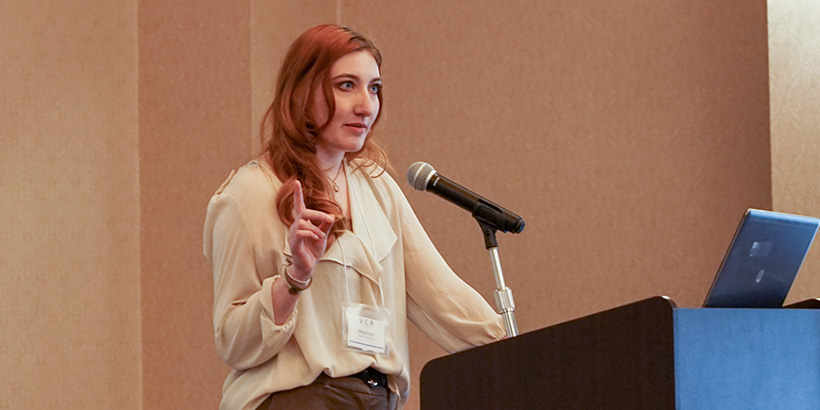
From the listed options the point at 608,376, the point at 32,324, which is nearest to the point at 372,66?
the point at 608,376

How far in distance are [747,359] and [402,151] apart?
9.00ft

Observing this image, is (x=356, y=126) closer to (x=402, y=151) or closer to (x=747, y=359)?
(x=747, y=359)

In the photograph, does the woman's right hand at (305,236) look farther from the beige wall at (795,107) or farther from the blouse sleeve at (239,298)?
the beige wall at (795,107)

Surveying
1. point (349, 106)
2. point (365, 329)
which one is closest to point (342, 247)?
point (365, 329)

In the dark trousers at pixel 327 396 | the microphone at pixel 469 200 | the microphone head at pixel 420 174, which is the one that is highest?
the microphone head at pixel 420 174

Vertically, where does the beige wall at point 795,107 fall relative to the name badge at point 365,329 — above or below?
above

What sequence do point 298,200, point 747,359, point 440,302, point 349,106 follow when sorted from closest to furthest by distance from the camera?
→ point 747,359, point 298,200, point 349,106, point 440,302

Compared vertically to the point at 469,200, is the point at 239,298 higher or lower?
lower

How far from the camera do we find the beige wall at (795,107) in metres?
3.07

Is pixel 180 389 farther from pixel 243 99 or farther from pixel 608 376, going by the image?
pixel 608 376

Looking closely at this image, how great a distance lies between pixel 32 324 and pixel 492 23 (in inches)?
83.1

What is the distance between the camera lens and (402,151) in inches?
162

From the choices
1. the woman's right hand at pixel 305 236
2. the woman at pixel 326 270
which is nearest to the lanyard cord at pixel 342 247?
the woman at pixel 326 270

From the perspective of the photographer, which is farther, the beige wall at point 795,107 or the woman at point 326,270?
the beige wall at point 795,107
